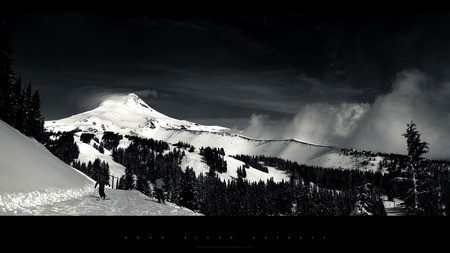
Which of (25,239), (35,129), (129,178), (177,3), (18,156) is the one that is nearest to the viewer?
(25,239)

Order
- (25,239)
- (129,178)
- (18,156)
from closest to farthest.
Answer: (25,239) < (18,156) < (129,178)

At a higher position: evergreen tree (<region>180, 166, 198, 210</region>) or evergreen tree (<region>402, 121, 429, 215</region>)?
evergreen tree (<region>402, 121, 429, 215</region>)

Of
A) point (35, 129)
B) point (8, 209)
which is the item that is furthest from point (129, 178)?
point (8, 209)

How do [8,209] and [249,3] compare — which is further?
[8,209]

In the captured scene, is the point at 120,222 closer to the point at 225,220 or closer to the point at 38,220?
the point at 38,220

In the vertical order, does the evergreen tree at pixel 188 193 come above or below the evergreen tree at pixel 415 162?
below

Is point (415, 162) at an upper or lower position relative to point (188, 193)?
upper

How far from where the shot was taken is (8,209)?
4930 millimetres

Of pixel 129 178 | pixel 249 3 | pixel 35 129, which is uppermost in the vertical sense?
pixel 35 129

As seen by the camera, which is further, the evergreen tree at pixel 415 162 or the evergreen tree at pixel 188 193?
the evergreen tree at pixel 188 193

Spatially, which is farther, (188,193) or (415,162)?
(188,193)

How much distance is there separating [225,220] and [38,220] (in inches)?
99.3

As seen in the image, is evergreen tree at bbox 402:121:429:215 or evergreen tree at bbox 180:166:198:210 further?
evergreen tree at bbox 180:166:198:210

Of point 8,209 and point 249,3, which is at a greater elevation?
point 249,3
